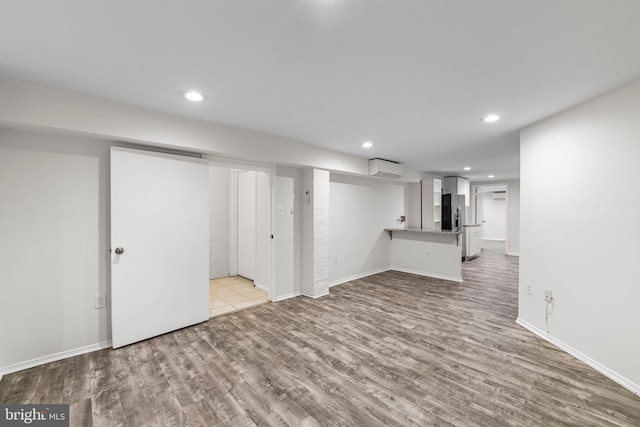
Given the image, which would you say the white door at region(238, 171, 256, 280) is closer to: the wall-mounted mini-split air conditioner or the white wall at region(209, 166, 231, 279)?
the white wall at region(209, 166, 231, 279)

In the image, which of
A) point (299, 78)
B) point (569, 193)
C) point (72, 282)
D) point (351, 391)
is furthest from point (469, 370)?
point (72, 282)

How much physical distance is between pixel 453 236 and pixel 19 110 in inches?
232

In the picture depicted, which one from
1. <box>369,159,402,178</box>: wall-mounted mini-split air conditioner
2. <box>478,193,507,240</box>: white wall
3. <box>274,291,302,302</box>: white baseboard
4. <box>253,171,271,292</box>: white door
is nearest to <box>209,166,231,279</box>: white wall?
<box>253,171,271,292</box>: white door

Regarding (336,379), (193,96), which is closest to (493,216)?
(336,379)

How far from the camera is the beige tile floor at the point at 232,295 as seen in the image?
3689mm

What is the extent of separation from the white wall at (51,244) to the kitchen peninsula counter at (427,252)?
512 cm

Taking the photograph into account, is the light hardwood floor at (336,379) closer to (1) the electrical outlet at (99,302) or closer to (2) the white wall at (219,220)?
(1) the electrical outlet at (99,302)

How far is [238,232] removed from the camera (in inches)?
215

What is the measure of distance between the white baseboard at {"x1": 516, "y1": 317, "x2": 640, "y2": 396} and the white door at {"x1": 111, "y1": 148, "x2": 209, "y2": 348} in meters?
3.82

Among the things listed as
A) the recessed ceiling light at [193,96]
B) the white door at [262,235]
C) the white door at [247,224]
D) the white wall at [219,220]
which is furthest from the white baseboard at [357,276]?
the recessed ceiling light at [193,96]

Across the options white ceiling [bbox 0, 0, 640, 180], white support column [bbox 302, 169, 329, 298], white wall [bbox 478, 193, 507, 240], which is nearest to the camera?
white ceiling [bbox 0, 0, 640, 180]

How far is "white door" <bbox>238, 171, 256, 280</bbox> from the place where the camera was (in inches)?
198

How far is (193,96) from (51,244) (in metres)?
1.87

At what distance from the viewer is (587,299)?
2301 mm
